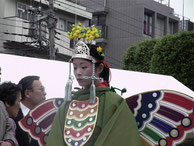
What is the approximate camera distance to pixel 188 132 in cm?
301

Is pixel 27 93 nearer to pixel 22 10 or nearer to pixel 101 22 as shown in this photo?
pixel 22 10

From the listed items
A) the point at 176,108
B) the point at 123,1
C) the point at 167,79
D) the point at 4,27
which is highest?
the point at 123,1

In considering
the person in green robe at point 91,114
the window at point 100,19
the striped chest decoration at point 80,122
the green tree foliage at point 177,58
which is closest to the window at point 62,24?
the window at point 100,19

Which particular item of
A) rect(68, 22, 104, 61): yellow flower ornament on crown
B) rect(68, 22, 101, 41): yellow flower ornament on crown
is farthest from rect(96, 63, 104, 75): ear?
rect(68, 22, 101, 41): yellow flower ornament on crown

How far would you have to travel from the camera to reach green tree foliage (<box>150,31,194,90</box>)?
8086 millimetres

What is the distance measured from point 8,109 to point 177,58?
5.92m

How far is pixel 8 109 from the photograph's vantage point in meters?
3.19

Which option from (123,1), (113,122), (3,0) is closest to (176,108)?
(113,122)

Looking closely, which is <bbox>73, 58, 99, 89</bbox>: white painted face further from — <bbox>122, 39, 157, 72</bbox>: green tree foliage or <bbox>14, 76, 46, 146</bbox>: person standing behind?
<bbox>122, 39, 157, 72</bbox>: green tree foliage

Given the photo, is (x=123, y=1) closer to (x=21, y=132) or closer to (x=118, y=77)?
(x=118, y=77)

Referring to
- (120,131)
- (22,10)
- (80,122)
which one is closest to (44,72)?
(80,122)

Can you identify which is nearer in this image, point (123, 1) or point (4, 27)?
point (4, 27)

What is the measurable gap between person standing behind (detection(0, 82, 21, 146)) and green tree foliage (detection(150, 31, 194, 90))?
5611 mm

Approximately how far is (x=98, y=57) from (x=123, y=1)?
1421 cm
